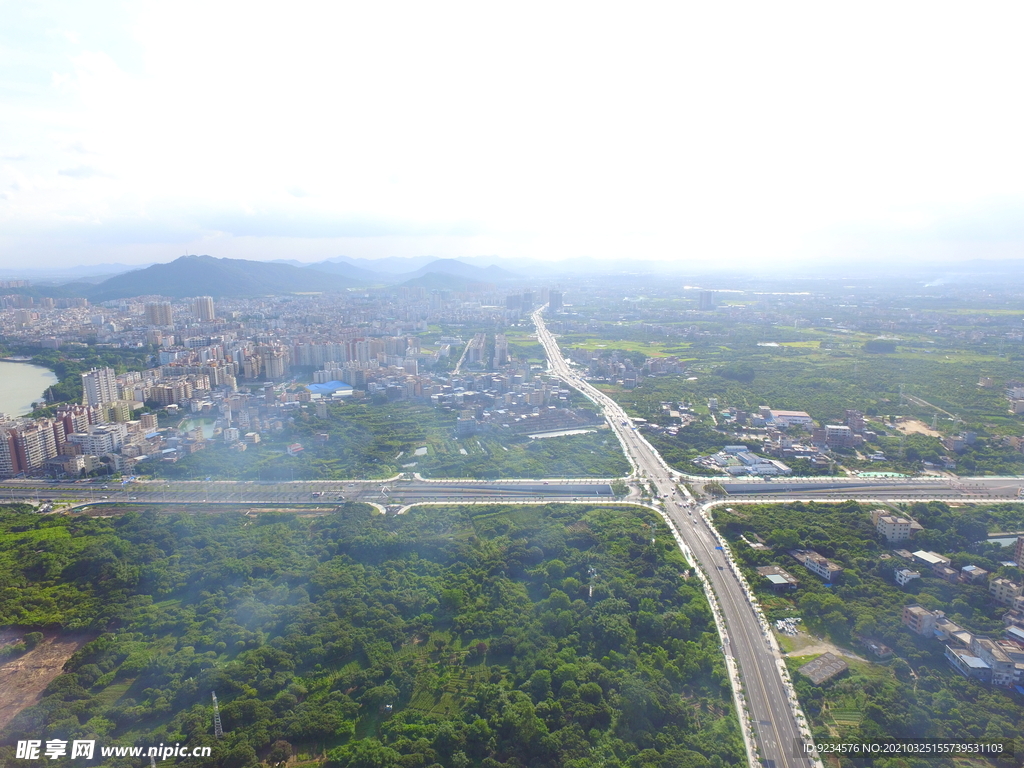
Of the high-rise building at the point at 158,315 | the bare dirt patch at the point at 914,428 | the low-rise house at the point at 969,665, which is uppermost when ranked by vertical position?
the high-rise building at the point at 158,315

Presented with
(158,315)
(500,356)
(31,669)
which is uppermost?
(158,315)

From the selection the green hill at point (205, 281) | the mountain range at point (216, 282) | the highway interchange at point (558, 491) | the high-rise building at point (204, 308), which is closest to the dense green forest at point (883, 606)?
the highway interchange at point (558, 491)

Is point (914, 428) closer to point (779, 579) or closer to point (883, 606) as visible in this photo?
point (883, 606)

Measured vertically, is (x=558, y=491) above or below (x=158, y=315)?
below

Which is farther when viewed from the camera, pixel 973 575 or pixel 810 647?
pixel 973 575

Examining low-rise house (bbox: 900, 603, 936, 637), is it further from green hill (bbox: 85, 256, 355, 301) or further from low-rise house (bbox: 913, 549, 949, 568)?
green hill (bbox: 85, 256, 355, 301)

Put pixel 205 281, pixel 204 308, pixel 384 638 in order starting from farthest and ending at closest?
pixel 205 281, pixel 204 308, pixel 384 638

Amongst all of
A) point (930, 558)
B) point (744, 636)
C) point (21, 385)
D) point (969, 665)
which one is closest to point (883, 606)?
point (969, 665)

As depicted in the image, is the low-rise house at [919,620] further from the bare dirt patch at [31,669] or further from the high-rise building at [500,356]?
the high-rise building at [500,356]
